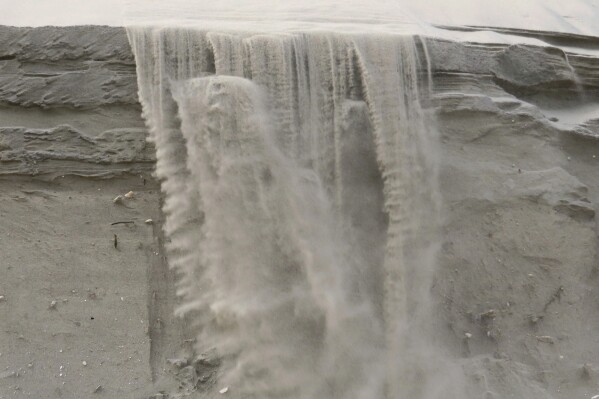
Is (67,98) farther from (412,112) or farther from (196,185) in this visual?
(412,112)

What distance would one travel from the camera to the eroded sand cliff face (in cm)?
358

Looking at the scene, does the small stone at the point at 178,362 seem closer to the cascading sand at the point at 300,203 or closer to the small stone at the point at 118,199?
the cascading sand at the point at 300,203

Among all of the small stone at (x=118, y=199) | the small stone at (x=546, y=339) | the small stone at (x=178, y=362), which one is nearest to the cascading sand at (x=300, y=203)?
the small stone at (x=178, y=362)

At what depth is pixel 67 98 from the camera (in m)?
3.92

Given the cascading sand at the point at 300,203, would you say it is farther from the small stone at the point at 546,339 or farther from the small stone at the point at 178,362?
the small stone at the point at 546,339

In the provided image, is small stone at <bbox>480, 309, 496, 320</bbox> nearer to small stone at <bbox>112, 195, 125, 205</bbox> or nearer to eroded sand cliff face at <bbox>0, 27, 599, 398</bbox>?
eroded sand cliff face at <bbox>0, 27, 599, 398</bbox>

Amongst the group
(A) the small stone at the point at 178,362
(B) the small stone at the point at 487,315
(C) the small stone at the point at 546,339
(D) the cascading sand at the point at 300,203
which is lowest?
(C) the small stone at the point at 546,339

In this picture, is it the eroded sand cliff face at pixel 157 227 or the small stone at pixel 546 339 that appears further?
the small stone at pixel 546 339

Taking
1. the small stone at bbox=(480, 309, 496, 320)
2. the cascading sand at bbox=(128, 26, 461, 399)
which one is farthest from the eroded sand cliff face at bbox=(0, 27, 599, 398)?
the cascading sand at bbox=(128, 26, 461, 399)

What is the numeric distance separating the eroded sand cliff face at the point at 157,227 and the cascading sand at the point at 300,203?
167 mm

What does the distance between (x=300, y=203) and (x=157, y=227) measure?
2.57 feet

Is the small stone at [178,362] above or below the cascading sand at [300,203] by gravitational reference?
below

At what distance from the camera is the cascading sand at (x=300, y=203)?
143 inches

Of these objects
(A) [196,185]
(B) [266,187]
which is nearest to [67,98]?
(A) [196,185]
